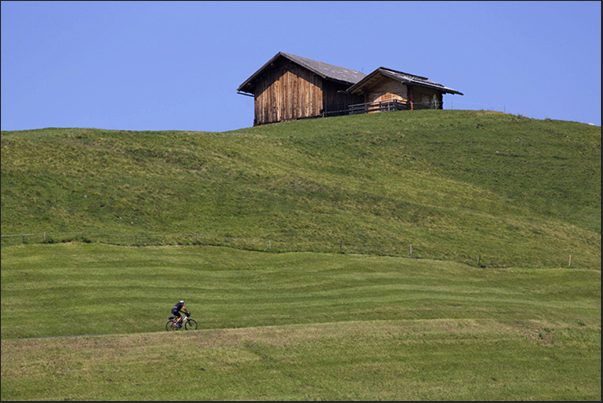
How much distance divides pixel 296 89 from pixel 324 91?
4784 mm

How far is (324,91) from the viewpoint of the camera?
92.7 meters

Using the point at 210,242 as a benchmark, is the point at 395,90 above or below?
above

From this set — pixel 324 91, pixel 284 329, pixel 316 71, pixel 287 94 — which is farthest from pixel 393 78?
pixel 284 329

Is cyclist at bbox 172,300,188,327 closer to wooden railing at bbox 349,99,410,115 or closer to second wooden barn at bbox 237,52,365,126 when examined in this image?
second wooden barn at bbox 237,52,365,126

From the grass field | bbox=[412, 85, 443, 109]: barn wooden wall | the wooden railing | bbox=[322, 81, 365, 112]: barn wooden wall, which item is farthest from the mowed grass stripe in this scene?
bbox=[412, 85, 443, 109]: barn wooden wall

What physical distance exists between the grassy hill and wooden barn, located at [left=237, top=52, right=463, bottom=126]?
927cm

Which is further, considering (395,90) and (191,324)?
(395,90)

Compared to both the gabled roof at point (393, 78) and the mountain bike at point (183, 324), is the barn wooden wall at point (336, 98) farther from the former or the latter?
the mountain bike at point (183, 324)

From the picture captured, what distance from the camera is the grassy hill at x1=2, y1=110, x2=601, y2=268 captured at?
4566cm

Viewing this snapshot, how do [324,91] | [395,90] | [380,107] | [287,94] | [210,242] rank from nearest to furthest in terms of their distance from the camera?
[210,242], [324,91], [395,90], [380,107], [287,94]

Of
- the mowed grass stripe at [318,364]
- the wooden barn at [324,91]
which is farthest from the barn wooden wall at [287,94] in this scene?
the mowed grass stripe at [318,364]

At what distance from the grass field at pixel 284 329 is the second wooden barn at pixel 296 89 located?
53.5 meters

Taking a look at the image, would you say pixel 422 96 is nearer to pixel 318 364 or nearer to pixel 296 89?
pixel 296 89

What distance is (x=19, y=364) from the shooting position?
24.0m
